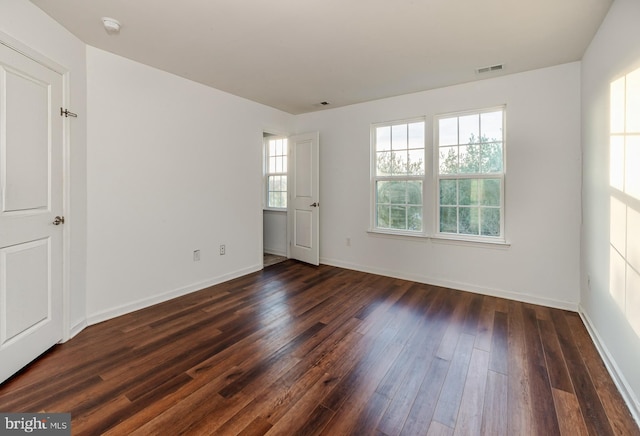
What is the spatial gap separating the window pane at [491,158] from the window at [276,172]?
327 cm

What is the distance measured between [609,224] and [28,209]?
4.13m

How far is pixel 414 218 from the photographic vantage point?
13.2ft

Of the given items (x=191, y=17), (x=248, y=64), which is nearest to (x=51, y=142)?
(x=191, y=17)

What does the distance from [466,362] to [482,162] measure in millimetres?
2377

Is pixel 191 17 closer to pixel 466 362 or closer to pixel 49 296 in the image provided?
pixel 49 296

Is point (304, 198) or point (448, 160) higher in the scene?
point (448, 160)

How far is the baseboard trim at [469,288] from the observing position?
3.07m

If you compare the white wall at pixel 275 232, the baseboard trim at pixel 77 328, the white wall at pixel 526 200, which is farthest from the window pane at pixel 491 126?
the baseboard trim at pixel 77 328

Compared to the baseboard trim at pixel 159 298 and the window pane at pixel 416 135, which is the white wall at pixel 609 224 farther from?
the baseboard trim at pixel 159 298

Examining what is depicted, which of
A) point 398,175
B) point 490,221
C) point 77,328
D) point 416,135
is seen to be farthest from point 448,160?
point 77,328

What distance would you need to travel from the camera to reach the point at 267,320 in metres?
2.76

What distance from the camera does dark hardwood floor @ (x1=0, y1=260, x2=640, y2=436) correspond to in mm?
1546

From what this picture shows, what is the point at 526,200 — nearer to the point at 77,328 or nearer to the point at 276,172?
the point at 276,172

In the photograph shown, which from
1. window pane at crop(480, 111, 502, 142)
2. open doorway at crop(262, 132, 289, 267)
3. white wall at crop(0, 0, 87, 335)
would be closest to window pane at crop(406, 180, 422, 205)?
window pane at crop(480, 111, 502, 142)
